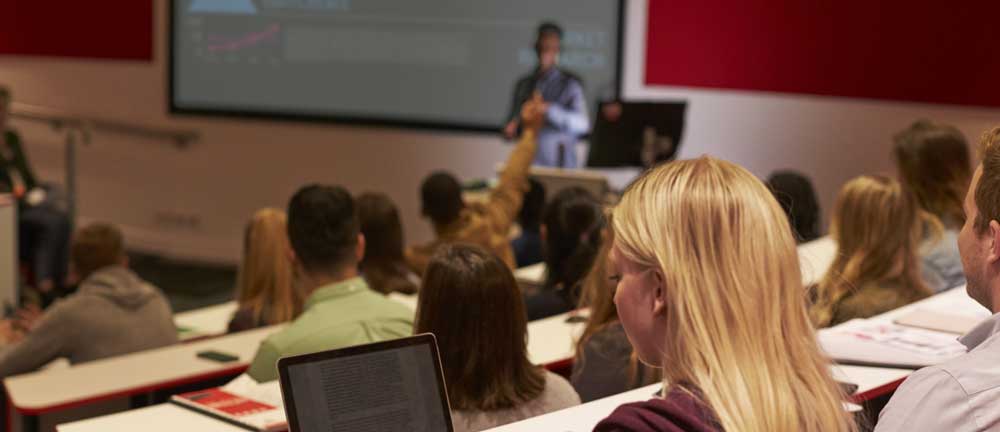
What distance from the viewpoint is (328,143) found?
9000mm

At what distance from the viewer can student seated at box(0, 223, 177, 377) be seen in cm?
411

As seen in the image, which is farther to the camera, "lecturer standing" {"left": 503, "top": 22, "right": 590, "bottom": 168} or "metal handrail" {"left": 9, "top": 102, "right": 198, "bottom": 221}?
"metal handrail" {"left": 9, "top": 102, "right": 198, "bottom": 221}

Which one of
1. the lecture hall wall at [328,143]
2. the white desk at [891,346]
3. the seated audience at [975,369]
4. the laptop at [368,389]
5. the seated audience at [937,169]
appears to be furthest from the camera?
the lecture hall wall at [328,143]

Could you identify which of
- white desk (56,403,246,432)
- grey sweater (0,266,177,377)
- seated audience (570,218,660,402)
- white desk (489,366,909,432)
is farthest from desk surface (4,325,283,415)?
white desk (489,366,909,432)

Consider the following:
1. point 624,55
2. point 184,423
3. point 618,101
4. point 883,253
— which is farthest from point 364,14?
point 184,423

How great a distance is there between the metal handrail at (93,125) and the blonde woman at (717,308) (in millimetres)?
8378

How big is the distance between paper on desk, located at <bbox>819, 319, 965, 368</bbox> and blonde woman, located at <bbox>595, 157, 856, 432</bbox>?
133 centimetres

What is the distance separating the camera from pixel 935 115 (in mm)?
6785

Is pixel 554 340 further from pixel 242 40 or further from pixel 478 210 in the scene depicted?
pixel 242 40

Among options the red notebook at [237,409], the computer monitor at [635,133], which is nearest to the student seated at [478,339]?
the red notebook at [237,409]

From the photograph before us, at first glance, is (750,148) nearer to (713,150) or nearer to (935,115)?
(713,150)

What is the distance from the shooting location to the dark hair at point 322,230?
138 inches

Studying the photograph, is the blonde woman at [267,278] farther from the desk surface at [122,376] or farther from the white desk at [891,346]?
the white desk at [891,346]

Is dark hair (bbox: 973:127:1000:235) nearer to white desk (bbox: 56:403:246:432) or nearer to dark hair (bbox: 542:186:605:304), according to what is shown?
white desk (bbox: 56:403:246:432)
